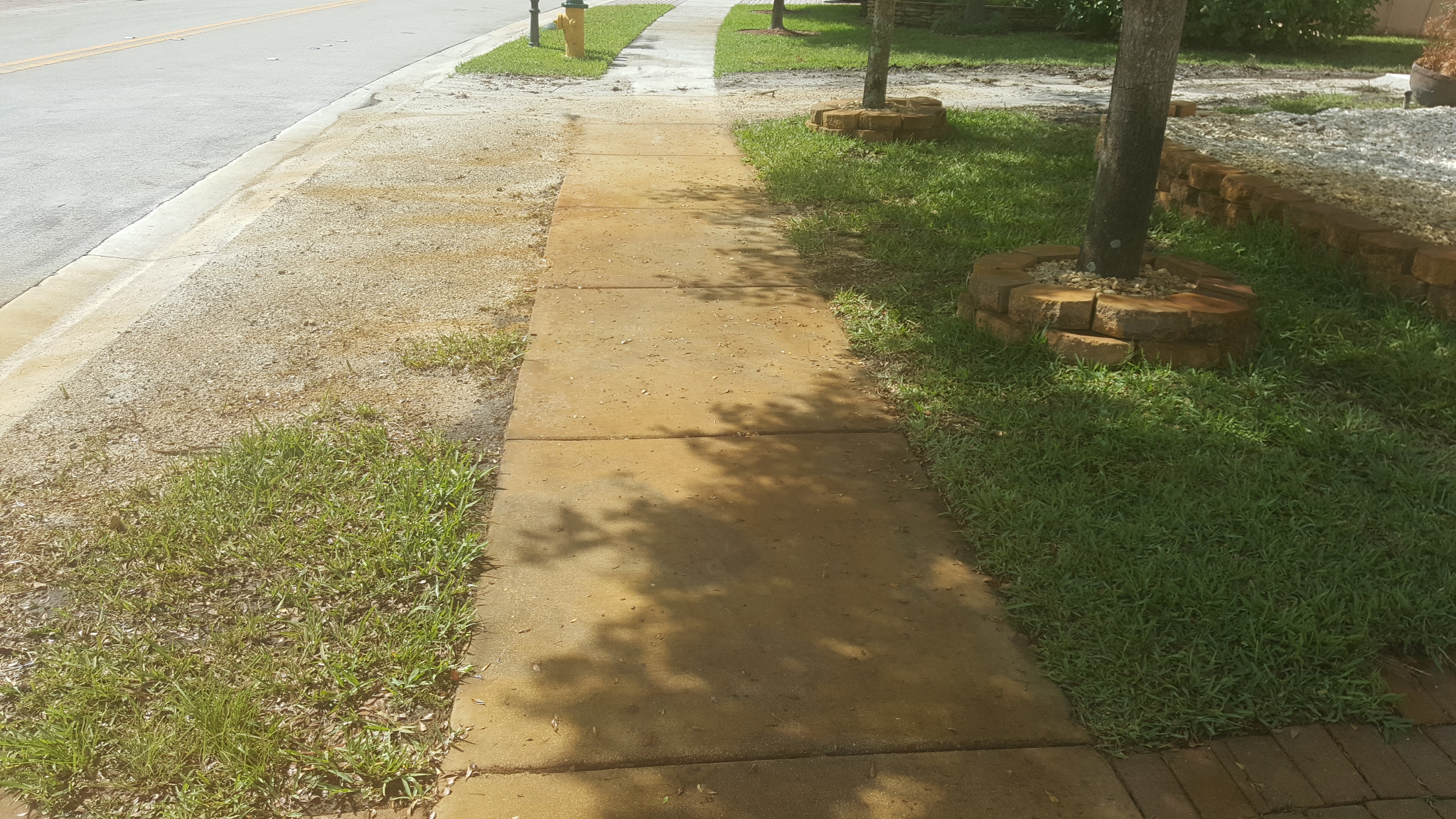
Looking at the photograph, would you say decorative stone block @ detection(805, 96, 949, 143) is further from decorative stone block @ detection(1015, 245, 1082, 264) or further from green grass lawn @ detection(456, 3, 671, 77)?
green grass lawn @ detection(456, 3, 671, 77)

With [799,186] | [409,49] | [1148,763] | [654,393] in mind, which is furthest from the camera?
[409,49]

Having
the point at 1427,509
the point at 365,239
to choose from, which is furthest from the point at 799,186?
the point at 1427,509

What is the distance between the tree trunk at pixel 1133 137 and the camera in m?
4.80

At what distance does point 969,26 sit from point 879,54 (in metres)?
10.8

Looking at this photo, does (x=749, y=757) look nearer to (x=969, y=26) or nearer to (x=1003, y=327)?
(x=1003, y=327)

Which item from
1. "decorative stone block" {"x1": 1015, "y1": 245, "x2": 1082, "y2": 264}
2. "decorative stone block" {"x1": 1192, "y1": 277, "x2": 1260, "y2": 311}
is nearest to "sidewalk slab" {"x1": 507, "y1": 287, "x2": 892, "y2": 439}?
"decorative stone block" {"x1": 1015, "y1": 245, "x2": 1082, "y2": 264}

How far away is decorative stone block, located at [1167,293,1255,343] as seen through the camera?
4.73 m

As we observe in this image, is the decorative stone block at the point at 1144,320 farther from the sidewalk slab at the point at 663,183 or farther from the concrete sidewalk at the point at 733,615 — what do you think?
the sidewalk slab at the point at 663,183

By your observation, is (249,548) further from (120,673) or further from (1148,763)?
(1148,763)

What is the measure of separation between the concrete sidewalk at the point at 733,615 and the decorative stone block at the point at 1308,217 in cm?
278

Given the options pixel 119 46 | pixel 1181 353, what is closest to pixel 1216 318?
pixel 1181 353

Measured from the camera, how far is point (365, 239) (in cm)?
685

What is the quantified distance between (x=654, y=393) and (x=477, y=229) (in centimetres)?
300

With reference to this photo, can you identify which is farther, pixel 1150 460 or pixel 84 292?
pixel 84 292
